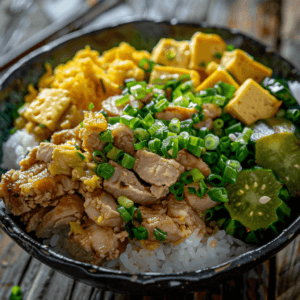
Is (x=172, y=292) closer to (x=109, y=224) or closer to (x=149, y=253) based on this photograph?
(x=149, y=253)

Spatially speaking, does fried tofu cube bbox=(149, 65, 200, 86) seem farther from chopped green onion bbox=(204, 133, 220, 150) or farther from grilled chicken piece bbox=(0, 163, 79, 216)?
grilled chicken piece bbox=(0, 163, 79, 216)

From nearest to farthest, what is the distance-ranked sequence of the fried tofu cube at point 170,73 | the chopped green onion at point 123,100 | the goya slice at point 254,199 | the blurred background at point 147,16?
the goya slice at point 254,199, the chopped green onion at point 123,100, the fried tofu cube at point 170,73, the blurred background at point 147,16

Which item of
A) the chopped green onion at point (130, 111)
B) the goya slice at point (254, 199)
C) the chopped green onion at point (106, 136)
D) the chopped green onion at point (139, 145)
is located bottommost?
the goya slice at point (254, 199)

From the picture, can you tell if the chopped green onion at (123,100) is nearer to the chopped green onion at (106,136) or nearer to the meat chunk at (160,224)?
the chopped green onion at (106,136)

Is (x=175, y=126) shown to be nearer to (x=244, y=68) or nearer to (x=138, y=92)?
(x=138, y=92)

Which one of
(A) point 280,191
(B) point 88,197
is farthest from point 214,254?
(B) point 88,197

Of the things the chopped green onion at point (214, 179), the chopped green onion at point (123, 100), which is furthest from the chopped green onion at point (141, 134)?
the chopped green onion at point (214, 179)
